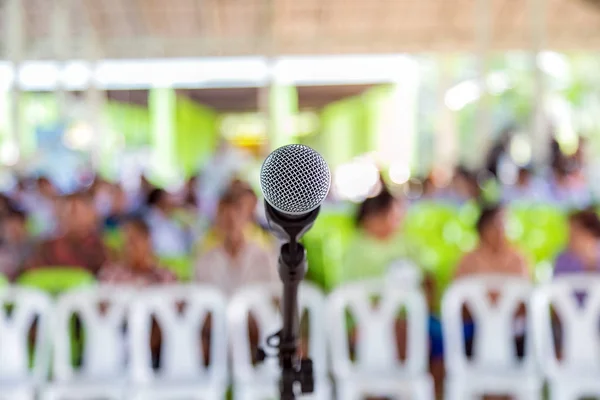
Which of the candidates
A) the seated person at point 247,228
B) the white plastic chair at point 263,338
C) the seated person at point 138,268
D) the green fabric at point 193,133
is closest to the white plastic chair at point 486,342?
the white plastic chair at point 263,338

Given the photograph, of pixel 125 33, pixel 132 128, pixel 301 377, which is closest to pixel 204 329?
pixel 301 377

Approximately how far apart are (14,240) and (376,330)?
2677 mm

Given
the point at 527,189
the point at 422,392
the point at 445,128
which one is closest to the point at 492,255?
the point at 422,392

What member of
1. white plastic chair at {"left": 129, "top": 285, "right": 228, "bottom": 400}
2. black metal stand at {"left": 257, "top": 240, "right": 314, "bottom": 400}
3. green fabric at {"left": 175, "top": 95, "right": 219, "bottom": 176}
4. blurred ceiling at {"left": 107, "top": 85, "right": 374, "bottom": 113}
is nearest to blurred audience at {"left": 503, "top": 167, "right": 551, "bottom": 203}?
white plastic chair at {"left": 129, "top": 285, "right": 228, "bottom": 400}

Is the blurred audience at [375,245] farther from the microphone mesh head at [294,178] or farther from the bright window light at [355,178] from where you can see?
the bright window light at [355,178]

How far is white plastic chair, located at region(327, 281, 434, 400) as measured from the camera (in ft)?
9.69

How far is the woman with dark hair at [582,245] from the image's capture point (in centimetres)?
357

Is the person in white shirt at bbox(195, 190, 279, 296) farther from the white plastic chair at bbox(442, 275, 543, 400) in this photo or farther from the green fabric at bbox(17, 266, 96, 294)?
the white plastic chair at bbox(442, 275, 543, 400)

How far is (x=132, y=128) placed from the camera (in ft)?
54.4

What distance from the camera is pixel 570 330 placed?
10.2 feet

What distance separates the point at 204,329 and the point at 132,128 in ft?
46.2

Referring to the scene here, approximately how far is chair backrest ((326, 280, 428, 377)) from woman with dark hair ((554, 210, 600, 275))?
1052mm

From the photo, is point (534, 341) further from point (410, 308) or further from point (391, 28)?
point (391, 28)

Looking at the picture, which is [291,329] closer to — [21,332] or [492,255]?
[21,332]
